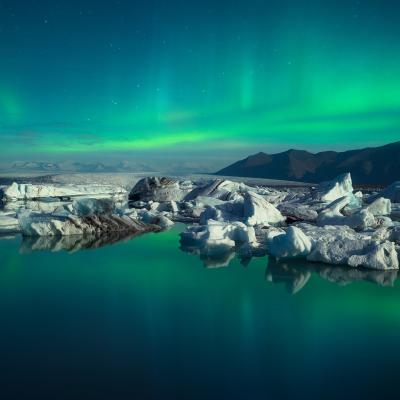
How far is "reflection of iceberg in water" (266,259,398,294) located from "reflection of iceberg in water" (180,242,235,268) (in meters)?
0.69

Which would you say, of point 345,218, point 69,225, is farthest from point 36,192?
point 345,218

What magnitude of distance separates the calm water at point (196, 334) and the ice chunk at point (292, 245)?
30cm

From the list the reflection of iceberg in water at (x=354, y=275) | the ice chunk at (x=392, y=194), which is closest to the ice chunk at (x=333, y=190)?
the ice chunk at (x=392, y=194)

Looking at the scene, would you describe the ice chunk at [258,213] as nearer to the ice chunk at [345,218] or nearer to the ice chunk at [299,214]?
the ice chunk at [299,214]

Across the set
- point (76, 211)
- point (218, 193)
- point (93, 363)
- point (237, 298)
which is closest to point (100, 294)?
point (237, 298)

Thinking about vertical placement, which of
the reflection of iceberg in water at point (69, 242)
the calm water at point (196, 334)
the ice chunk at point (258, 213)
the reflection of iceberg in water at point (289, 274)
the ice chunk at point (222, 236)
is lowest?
the calm water at point (196, 334)

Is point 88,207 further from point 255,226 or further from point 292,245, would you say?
point 292,245

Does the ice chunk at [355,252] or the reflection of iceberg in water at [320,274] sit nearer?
the reflection of iceberg in water at [320,274]

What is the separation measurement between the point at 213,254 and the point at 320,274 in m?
1.82

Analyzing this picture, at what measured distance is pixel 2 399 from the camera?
6.76 ft

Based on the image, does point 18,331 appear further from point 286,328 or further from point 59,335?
point 286,328

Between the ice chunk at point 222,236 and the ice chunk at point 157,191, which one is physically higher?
the ice chunk at point 157,191

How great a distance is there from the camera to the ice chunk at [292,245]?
5.25m

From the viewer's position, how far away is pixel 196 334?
9.62ft
